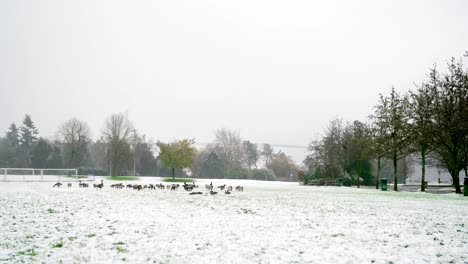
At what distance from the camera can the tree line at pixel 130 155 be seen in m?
78.4

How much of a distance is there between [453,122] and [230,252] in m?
28.5

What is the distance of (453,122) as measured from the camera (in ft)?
102

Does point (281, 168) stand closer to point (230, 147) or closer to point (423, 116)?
point (230, 147)

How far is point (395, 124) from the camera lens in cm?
3591

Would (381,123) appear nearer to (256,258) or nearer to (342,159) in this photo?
(342,159)

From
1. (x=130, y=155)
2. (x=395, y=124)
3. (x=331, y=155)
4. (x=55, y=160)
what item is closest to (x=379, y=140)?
(x=395, y=124)

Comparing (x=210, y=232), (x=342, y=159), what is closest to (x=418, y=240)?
(x=210, y=232)

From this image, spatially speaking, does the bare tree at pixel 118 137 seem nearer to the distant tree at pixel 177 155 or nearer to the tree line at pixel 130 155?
the tree line at pixel 130 155

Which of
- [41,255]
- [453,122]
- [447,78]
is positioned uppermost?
[447,78]

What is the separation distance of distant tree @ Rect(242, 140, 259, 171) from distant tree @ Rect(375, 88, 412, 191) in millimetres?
70810

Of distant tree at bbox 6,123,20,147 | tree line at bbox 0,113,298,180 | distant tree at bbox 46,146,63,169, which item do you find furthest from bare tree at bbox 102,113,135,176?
distant tree at bbox 6,123,20,147

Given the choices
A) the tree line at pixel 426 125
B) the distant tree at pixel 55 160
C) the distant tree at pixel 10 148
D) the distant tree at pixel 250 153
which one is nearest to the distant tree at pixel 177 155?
the tree line at pixel 426 125

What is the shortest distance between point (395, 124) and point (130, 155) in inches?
2381

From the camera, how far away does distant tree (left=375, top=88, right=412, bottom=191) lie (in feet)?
116
